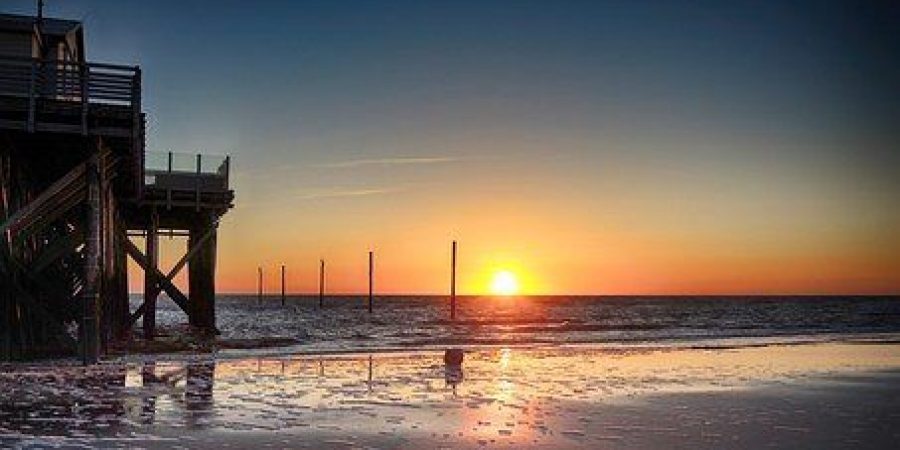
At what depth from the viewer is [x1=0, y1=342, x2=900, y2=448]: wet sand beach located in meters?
11.3

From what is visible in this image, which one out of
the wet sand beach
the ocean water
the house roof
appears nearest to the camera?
the wet sand beach

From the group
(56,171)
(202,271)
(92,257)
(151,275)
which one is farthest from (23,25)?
(202,271)

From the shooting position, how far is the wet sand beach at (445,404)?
37.1 feet

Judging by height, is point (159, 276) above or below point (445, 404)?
above

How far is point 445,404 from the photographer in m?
14.8

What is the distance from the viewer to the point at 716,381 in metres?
19.6

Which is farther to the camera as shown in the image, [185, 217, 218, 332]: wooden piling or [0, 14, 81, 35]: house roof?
[185, 217, 218, 332]: wooden piling

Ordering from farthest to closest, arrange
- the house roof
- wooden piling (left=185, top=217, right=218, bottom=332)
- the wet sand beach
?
1. wooden piling (left=185, top=217, right=218, bottom=332)
2. the house roof
3. the wet sand beach

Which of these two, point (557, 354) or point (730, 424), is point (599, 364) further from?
point (730, 424)

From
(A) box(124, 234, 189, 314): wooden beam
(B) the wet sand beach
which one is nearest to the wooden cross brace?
(A) box(124, 234, 189, 314): wooden beam

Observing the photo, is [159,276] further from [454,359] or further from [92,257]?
[454,359]

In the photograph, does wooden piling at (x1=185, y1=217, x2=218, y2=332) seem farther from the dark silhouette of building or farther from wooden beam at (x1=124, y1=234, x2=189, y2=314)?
the dark silhouette of building

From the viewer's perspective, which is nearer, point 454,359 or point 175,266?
point 454,359

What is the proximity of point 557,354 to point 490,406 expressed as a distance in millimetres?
15363
